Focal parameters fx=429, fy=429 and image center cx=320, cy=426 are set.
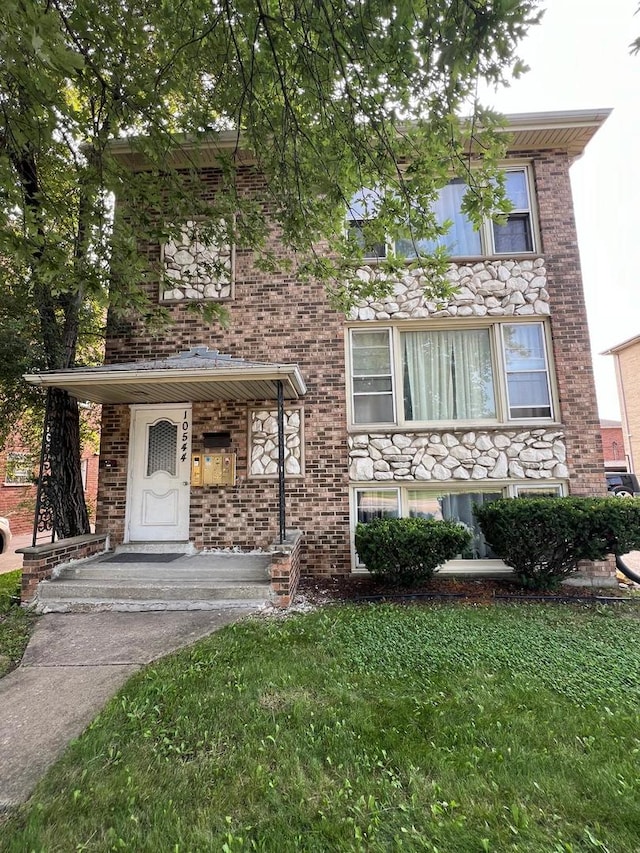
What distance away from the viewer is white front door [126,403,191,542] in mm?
6668

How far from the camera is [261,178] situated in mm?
7266

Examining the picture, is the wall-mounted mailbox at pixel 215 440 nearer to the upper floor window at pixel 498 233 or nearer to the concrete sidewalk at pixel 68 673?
the concrete sidewalk at pixel 68 673

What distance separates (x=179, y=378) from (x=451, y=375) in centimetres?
424

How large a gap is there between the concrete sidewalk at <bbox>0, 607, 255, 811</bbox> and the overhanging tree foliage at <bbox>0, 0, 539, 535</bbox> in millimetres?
3328

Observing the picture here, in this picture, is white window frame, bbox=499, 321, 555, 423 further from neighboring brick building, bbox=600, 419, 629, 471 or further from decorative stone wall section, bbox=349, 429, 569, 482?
neighboring brick building, bbox=600, 419, 629, 471

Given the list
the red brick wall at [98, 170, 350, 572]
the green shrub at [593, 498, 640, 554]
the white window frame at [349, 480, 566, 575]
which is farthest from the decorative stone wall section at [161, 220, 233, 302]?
the green shrub at [593, 498, 640, 554]

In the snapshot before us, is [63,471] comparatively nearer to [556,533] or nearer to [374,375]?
[374,375]

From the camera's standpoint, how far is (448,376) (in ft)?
23.0

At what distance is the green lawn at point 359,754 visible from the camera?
6.20ft

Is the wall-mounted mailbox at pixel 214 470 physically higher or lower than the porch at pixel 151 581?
higher

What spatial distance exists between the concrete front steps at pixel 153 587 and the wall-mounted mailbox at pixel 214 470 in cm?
138

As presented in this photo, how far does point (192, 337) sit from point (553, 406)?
19.3 ft

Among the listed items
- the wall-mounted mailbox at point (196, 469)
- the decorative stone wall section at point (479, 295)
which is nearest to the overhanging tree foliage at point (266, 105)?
the decorative stone wall section at point (479, 295)

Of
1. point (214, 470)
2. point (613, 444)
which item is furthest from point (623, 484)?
point (613, 444)
